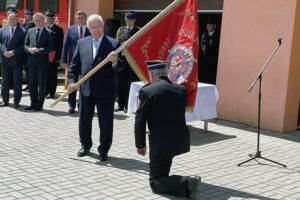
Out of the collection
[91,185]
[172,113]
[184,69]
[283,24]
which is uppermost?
[283,24]

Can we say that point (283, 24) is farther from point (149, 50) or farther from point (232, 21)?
point (149, 50)

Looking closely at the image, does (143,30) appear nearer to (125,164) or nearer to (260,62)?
(125,164)

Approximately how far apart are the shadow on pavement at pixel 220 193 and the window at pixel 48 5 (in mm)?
10057

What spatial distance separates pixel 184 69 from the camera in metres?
6.11

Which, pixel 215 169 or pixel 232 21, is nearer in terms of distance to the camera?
pixel 215 169

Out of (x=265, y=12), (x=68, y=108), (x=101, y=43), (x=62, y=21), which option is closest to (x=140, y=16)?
(x=62, y=21)

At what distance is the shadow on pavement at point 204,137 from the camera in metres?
8.10

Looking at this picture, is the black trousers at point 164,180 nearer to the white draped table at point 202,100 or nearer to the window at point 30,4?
the white draped table at point 202,100

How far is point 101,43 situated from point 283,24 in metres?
3.91

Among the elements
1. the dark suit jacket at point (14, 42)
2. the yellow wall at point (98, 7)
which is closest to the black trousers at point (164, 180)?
the dark suit jacket at point (14, 42)

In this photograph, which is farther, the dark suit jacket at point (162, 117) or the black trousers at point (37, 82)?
the black trousers at point (37, 82)

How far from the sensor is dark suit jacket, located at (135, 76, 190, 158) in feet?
16.8

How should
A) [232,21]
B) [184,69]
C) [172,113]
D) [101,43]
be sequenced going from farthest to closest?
1. [232,21]
2. [101,43]
3. [184,69]
4. [172,113]

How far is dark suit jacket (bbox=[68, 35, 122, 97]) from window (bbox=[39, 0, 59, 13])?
8300 mm
